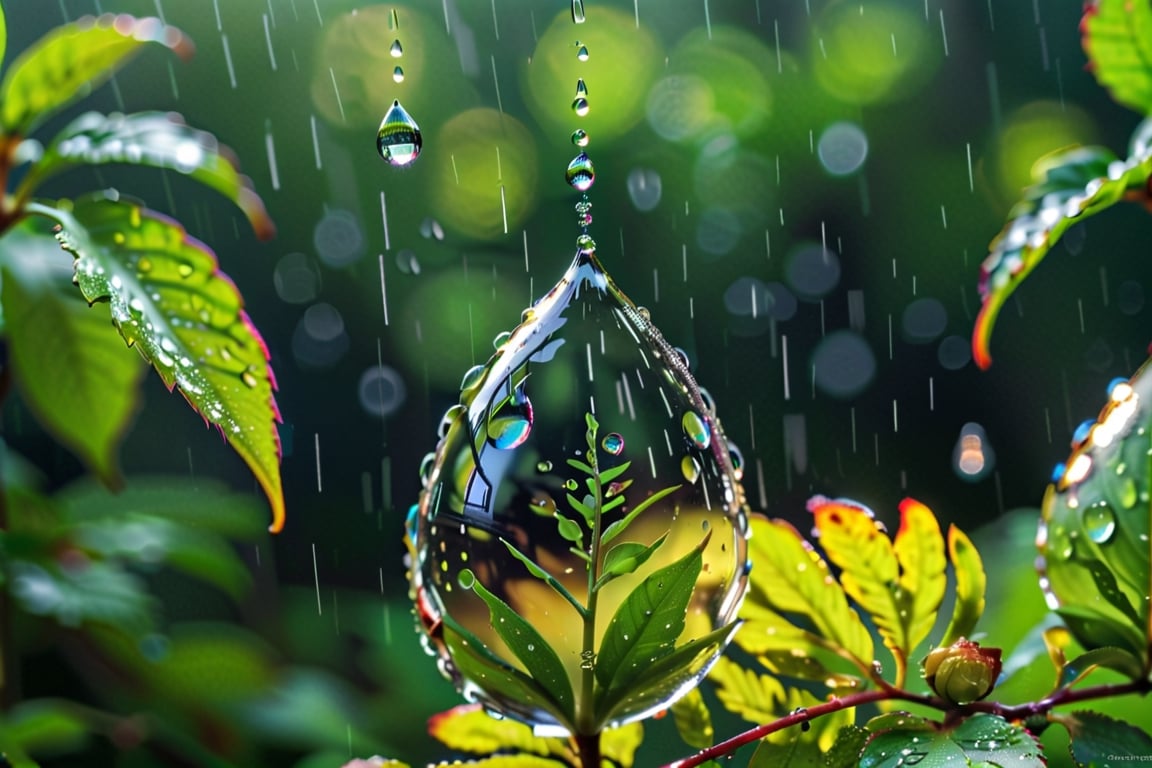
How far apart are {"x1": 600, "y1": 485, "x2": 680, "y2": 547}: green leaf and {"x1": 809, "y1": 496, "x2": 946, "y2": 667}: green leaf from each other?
60mm

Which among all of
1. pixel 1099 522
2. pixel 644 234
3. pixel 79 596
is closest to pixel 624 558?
pixel 1099 522

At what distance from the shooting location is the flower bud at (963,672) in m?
0.22

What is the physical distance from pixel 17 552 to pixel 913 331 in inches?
31.0

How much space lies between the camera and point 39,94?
378mm

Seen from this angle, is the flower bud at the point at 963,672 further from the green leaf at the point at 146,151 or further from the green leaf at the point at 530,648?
the green leaf at the point at 146,151

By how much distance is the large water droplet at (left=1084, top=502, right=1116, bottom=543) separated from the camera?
0.80 ft

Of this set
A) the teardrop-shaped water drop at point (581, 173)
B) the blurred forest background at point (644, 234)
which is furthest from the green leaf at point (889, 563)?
the blurred forest background at point (644, 234)

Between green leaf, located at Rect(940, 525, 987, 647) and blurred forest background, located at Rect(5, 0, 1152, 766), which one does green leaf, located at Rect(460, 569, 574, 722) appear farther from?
blurred forest background, located at Rect(5, 0, 1152, 766)

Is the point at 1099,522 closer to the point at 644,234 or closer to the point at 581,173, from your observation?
the point at 581,173

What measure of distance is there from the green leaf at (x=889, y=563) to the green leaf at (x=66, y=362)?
0.22 meters

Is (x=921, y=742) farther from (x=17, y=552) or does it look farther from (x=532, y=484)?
(x=17, y=552)

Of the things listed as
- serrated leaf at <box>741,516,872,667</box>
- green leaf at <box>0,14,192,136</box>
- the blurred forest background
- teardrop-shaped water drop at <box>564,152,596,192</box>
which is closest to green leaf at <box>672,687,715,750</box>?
serrated leaf at <box>741,516,872,667</box>

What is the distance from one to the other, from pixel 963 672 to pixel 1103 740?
0.04m

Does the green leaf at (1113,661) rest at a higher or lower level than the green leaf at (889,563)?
lower
